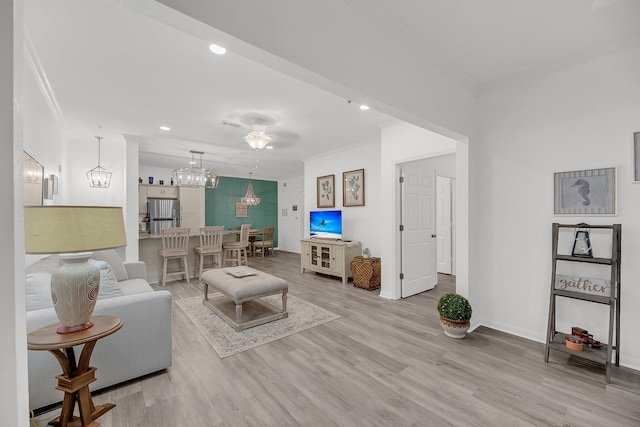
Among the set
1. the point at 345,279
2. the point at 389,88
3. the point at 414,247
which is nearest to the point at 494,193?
the point at 414,247

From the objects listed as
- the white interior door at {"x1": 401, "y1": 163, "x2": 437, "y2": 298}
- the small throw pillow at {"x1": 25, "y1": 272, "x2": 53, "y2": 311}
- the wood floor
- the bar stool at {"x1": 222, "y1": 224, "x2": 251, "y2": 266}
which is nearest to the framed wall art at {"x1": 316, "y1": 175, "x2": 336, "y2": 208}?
the bar stool at {"x1": 222, "y1": 224, "x2": 251, "y2": 266}

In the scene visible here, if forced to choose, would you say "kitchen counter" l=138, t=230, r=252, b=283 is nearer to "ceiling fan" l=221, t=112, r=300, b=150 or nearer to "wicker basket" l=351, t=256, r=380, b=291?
"ceiling fan" l=221, t=112, r=300, b=150

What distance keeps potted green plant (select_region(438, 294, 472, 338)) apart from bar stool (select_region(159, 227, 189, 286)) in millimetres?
4374

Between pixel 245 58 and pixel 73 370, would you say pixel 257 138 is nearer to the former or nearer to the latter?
pixel 245 58

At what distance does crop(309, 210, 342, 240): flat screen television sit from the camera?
17.7ft

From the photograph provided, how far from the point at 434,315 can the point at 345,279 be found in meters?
1.84

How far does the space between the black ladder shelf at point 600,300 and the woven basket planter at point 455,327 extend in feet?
2.07

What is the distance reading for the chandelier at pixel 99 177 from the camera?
4703 millimetres

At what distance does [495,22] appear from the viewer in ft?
6.39

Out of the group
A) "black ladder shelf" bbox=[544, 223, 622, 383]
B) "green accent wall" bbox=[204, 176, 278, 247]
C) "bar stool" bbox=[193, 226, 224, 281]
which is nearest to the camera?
"black ladder shelf" bbox=[544, 223, 622, 383]

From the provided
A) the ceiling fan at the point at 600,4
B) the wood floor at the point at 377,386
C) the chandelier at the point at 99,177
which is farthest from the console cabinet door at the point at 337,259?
the chandelier at the point at 99,177

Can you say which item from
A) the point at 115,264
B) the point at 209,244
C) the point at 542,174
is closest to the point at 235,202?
the point at 209,244

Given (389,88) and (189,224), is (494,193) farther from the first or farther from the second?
(189,224)

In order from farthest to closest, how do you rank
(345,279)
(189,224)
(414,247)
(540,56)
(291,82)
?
1. (189,224)
2. (345,279)
3. (414,247)
4. (291,82)
5. (540,56)
